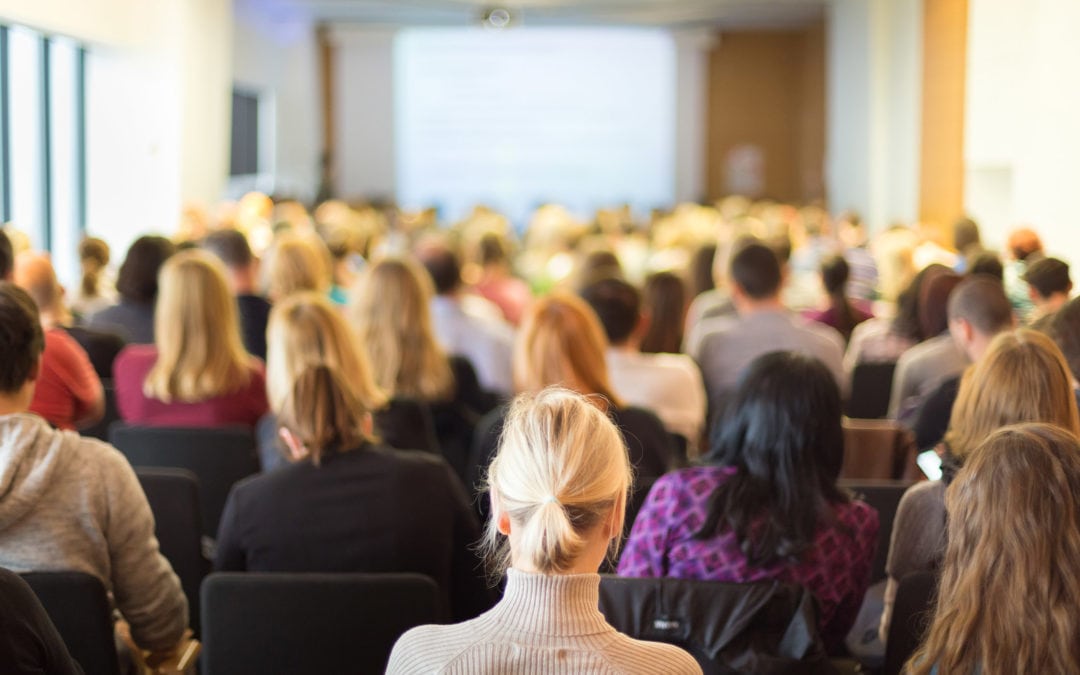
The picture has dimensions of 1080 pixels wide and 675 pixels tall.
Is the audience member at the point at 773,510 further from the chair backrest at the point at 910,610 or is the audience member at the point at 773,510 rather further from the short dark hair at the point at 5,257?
the short dark hair at the point at 5,257

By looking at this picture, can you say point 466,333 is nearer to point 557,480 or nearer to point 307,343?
point 307,343

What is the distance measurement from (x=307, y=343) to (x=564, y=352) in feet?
2.67

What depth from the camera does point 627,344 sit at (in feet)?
15.6

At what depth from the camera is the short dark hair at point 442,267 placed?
6125 mm

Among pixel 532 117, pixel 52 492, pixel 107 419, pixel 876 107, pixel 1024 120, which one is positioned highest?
pixel 532 117

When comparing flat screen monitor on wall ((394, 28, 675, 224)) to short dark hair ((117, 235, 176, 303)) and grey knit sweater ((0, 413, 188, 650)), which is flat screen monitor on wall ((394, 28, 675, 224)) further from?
grey knit sweater ((0, 413, 188, 650))

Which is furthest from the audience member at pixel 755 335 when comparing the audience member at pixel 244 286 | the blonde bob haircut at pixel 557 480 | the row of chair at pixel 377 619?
the blonde bob haircut at pixel 557 480

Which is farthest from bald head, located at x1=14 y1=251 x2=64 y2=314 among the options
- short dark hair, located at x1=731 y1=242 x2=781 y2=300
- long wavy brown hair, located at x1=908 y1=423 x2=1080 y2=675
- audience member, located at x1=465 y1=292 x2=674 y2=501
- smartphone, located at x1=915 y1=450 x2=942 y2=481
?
long wavy brown hair, located at x1=908 y1=423 x2=1080 y2=675

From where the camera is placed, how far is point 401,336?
4871 mm

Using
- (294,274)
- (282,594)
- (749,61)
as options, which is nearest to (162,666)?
(282,594)

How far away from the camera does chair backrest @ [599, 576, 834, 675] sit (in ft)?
7.39

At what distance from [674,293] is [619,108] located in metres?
15.3

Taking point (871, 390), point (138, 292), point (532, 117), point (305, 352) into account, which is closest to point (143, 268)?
point (138, 292)

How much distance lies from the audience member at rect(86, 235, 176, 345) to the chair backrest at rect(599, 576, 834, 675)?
405 cm
